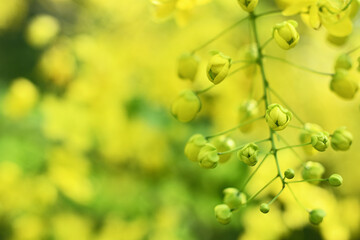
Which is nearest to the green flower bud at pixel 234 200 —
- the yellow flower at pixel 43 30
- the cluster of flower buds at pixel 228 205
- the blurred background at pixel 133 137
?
the cluster of flower buds at pixel 228 205

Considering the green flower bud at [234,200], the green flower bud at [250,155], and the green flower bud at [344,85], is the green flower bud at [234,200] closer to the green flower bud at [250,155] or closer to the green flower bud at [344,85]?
the green flower bud at [250,155]

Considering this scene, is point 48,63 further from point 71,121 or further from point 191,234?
point 191,234

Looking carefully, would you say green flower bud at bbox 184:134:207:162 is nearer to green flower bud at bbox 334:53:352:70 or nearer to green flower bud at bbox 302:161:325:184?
green flower bud at bbox 302:161:325:184

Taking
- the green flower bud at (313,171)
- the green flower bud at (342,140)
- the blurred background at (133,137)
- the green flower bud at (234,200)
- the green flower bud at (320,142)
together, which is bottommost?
the blurred background at (133,137)

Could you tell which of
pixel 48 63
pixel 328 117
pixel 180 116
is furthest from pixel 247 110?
pixel 328 117

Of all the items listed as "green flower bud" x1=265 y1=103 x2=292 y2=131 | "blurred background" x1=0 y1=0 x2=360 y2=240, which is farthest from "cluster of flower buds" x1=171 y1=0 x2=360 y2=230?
"blurred background" x1=0 y1=0 x2=360 y2=240
